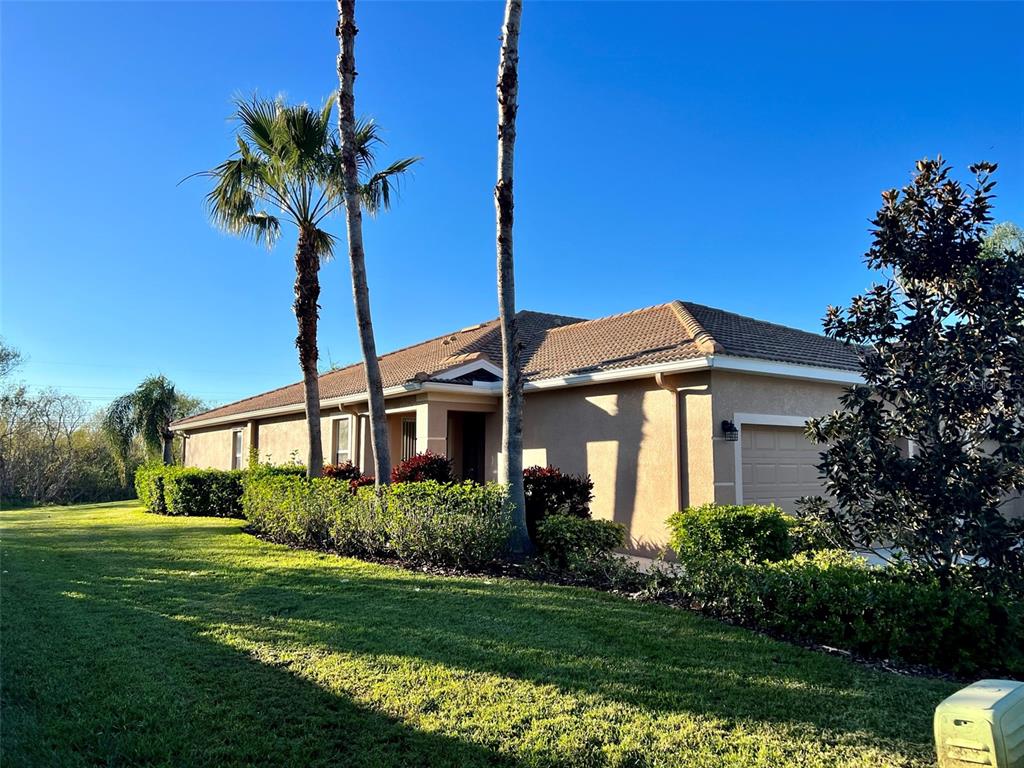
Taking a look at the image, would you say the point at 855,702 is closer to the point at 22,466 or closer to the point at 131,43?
the point at 131,43

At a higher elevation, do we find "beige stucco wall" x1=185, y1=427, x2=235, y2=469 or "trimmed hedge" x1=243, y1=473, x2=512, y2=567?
"beige stucco wall" x1=185, y1=427, x2=235, y2=469

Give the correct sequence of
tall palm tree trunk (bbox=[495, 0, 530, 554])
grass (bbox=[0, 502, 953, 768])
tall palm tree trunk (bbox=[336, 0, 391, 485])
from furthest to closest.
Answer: tall palm tree trunk (bbox=[336, 0, 391, 485]) < tall palm tree trunk (bbox=[495, 0, 530, 554]) < grass (bbox=[0, 502, 953, 768])

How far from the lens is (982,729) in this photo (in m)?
3.05

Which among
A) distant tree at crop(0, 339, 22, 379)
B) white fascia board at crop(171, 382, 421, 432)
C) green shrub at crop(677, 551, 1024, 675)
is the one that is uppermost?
distant tree at crop(0, 339, 22, 379)

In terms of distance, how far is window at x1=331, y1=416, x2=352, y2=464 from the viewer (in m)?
16.8

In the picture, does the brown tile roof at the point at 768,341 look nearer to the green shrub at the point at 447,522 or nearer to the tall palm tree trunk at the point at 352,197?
the green shrub at the point at 447,522

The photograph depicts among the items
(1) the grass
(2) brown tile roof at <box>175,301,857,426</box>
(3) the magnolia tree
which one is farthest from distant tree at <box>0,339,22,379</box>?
(3) the magnolia tree

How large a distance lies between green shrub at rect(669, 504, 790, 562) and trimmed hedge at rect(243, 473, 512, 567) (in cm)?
268

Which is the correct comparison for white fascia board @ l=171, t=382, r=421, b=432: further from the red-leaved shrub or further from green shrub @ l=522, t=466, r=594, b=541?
green shrub @ l=522, t=466, r=594, b=541

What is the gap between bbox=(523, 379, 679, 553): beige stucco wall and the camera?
10.3m

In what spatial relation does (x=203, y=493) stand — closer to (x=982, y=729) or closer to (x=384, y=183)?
(x=384, y=183)

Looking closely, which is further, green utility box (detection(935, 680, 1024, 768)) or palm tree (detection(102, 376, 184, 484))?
palm tree (detection(102, 376, 184, 484))

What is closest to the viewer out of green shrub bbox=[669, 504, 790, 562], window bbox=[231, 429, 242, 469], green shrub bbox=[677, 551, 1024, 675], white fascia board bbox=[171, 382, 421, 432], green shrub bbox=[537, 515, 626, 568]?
green shrub bbox=[677, 551, 1024, 675]

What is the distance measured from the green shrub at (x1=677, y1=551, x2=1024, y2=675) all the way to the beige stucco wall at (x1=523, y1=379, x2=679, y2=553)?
403 cm
